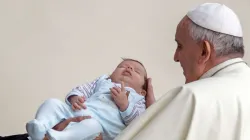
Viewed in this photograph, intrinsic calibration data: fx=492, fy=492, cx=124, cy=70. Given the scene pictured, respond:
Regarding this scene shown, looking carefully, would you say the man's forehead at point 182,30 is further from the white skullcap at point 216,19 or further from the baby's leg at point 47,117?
the baby's leg at point 47,117

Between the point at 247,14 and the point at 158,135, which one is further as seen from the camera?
the point at 247,14

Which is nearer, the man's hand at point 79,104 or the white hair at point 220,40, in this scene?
the white hair at point 220,40

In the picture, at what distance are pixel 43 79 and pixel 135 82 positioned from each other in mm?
884

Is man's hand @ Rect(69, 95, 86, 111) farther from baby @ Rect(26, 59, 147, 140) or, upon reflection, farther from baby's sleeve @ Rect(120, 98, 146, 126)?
baby's sleeve @ Rect(120, 98, 146, 126)

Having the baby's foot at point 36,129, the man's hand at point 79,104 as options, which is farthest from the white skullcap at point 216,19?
the baby's foot at point 36,129

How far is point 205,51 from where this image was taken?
1541 millimetres

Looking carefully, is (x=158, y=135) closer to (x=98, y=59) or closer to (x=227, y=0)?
(x=98, y=59)

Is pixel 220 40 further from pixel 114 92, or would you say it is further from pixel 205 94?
pixel 114 92

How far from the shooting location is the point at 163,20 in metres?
2.85

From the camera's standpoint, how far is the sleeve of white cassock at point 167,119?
1413 millimetres

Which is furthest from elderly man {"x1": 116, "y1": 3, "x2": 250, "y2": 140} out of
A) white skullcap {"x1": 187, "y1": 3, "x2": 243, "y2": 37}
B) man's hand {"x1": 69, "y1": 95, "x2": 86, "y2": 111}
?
man's hand {"x1": 69, "y1": 95, "x2": 86, "y2": 111}

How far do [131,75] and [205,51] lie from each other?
387mm

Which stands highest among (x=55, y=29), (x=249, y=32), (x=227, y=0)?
(x=55, y=29)

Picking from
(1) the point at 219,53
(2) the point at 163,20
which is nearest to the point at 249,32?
(2) the point at 163,20
